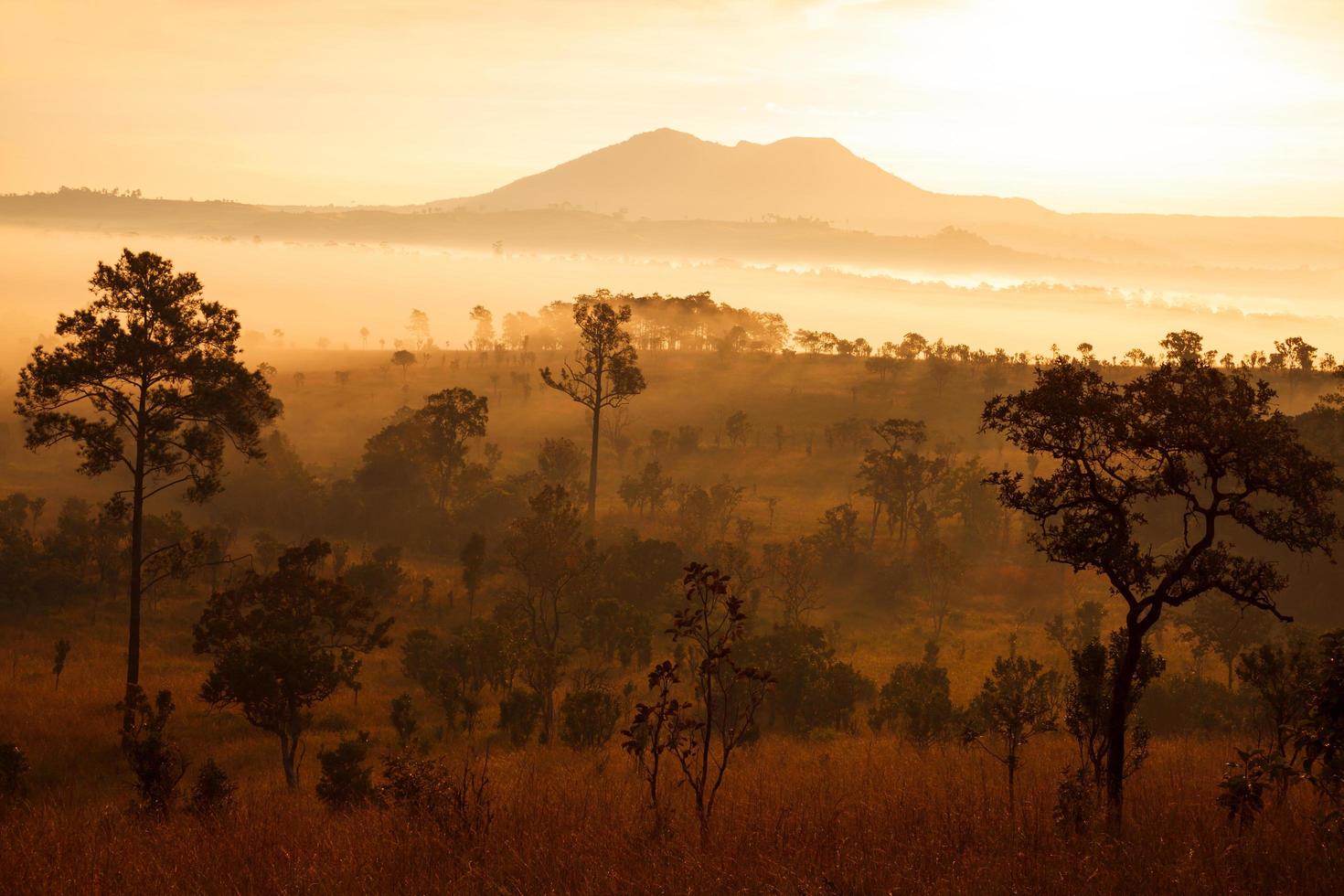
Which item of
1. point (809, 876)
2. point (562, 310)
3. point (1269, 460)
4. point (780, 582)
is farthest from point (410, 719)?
point (562, 310)

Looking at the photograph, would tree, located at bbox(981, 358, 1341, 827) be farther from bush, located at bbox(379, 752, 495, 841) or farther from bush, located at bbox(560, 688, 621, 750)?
bush, located at bbox(560, 688, 621, 750)

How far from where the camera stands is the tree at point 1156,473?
1330cm

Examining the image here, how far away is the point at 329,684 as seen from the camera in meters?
24.8

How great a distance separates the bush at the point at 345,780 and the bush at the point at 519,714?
26.8ft

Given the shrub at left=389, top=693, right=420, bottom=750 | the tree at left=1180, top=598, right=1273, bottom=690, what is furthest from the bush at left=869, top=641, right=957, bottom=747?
the shrub at left=389, top=693, right=420, bottom=750

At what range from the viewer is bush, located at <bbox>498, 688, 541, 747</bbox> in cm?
3072

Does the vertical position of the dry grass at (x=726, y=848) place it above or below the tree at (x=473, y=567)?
above

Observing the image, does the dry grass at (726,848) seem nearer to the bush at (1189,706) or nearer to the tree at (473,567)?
the bush at (1189,706)

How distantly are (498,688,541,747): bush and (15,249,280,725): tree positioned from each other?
445 inches

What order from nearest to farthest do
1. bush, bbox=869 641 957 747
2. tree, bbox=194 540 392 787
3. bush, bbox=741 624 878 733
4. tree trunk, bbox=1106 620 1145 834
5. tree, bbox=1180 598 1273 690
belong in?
tree trunk, bbox=1106 620 1145 834
tree, bbox=194 540 392 787
bush, bbox=869 641 957 747
bush, bbox=741 624 878 733
tree, bbox=1180 598 1273 690

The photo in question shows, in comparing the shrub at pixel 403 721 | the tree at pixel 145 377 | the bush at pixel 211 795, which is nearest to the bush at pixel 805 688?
the shrub at pixel 403 721

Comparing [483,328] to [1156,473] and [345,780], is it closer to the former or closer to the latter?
[345,780]

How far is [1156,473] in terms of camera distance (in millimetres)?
14742

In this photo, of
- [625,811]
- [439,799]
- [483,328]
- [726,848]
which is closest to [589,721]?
[625,811]
